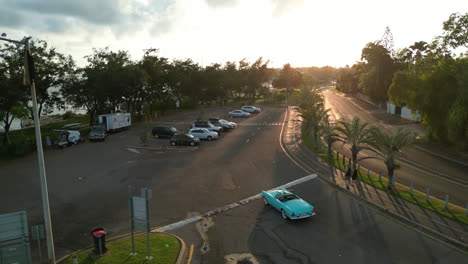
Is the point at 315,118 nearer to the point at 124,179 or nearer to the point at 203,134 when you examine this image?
the point at 203,134

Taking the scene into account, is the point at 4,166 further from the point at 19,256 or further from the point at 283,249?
the point at 283,249

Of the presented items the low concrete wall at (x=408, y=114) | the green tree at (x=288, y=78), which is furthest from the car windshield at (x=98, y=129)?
the green tree at (x=288, y=78)

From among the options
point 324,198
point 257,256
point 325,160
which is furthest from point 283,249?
point 325,160

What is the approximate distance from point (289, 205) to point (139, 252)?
8025 millimetres

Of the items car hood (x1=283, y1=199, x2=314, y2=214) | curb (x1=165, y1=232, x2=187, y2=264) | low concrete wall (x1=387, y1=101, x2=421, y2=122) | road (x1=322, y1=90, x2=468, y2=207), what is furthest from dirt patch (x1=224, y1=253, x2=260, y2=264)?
low concrete wall (x1=387, y1=101, x2=421, y2=122)

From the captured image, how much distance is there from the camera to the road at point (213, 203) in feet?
45.0

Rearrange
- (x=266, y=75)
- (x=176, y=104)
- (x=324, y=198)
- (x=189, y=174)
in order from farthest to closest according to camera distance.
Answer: (x=266, y=75), (x=176, y=104), (x=189, y=174), (x=324, y=198)

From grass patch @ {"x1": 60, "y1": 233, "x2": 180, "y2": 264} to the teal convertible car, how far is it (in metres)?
6.04

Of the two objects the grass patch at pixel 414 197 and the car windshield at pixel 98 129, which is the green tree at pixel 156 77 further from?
the grass patch at pixel 414 197

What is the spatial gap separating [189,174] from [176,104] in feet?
183

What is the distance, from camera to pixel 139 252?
13.0 metres

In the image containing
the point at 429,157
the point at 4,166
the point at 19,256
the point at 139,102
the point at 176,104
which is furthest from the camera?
the point at 176,104

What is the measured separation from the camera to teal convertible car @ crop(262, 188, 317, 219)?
16.2 metres

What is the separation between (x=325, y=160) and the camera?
29.4m
